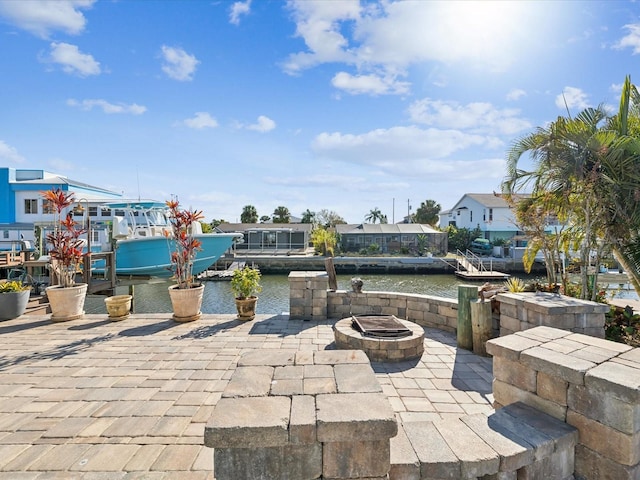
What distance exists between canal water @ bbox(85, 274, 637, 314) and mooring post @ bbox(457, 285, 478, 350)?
9524 mm

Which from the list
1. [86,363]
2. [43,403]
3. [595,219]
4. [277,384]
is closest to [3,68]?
[86,363]

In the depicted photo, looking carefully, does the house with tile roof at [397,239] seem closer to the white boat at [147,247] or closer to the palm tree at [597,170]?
the white boat at [147,247]

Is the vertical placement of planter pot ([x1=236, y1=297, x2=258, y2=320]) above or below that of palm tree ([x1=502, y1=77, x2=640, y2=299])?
below

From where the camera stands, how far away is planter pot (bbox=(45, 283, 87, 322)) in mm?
5543

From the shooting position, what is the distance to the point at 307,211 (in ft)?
161

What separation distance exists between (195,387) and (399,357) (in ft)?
7.91

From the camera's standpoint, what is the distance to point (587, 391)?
1675mm

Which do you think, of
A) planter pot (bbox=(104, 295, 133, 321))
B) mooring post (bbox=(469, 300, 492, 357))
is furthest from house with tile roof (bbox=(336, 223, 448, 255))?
mooring post (bbox=(469, 300, 492, 357))

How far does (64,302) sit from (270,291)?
1236cm

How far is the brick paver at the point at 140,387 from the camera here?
2.14m

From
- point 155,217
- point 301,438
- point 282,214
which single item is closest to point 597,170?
point 301,438

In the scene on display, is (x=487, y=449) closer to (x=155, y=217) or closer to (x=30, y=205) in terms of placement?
(x=155, y=217)

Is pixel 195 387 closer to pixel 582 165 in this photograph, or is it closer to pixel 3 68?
pixel 582 165

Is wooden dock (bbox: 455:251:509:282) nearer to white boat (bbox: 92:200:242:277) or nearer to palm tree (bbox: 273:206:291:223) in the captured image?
white boat (bbox: 92:200:242:277)
